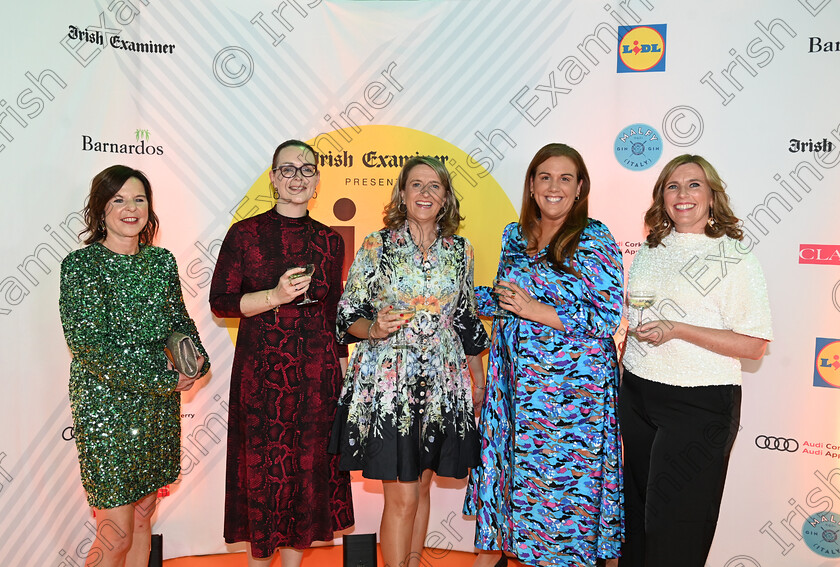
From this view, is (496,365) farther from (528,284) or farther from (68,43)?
(68,43)

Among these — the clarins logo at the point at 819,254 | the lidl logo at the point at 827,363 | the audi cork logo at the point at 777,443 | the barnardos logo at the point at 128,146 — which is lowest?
the audi cork logo at the point at 777,443

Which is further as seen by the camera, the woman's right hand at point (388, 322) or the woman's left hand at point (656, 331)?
the woman's right hand at point (388, 322)

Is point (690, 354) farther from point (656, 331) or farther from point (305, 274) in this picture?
point (305, 274)

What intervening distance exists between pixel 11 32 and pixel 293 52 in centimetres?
143

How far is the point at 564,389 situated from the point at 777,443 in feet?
5.36

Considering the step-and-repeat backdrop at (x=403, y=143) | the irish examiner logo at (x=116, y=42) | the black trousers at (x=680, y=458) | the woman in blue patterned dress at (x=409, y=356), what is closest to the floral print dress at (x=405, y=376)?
the woman in blue patterned dress at (x=409, y=356)

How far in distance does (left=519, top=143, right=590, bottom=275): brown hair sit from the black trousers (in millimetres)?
597

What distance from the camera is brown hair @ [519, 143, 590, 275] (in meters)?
2.67

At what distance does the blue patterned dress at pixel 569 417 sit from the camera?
265 centimetres

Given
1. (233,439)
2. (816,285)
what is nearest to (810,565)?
(816,285)

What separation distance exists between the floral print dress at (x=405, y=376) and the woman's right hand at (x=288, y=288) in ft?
0.93

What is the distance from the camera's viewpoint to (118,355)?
2.61m

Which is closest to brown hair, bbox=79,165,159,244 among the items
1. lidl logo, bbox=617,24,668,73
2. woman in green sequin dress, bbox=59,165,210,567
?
woman in green sequin dress, bbox=59,165,210,567

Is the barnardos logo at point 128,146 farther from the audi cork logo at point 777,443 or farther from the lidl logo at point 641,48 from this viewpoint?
the audi cork logo at point 777,443
